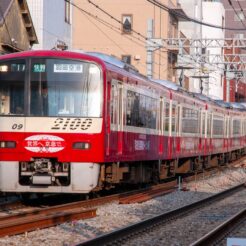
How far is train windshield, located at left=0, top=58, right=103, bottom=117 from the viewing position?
14.9m

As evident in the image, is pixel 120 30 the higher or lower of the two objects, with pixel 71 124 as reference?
higher

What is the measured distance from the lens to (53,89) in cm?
1495

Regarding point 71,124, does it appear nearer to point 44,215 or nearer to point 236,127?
point 44,215

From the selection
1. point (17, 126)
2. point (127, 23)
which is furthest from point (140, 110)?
point (127, 23)

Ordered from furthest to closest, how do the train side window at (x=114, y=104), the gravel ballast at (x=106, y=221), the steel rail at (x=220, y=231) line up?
1. the train side window at (x=114, y=104)
2. the gravel ballast at (x=106, y=221)
3. the steel rail at (x=220, y=231)

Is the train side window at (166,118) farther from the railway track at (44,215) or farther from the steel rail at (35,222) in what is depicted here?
the steel rail at (35,222)

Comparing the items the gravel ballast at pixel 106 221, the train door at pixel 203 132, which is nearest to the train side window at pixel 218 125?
the train door at pixel 203 132

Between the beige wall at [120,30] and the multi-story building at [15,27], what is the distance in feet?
69.6

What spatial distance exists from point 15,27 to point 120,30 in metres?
24.2

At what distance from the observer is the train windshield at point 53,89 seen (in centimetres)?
1489

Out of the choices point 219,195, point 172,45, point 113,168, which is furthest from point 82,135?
point 172,45

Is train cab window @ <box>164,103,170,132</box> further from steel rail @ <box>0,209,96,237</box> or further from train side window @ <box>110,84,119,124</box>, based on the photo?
steel rail @ <box>0,209,96,237</box>

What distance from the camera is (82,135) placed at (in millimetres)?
14742

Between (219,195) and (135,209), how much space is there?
4243mm
